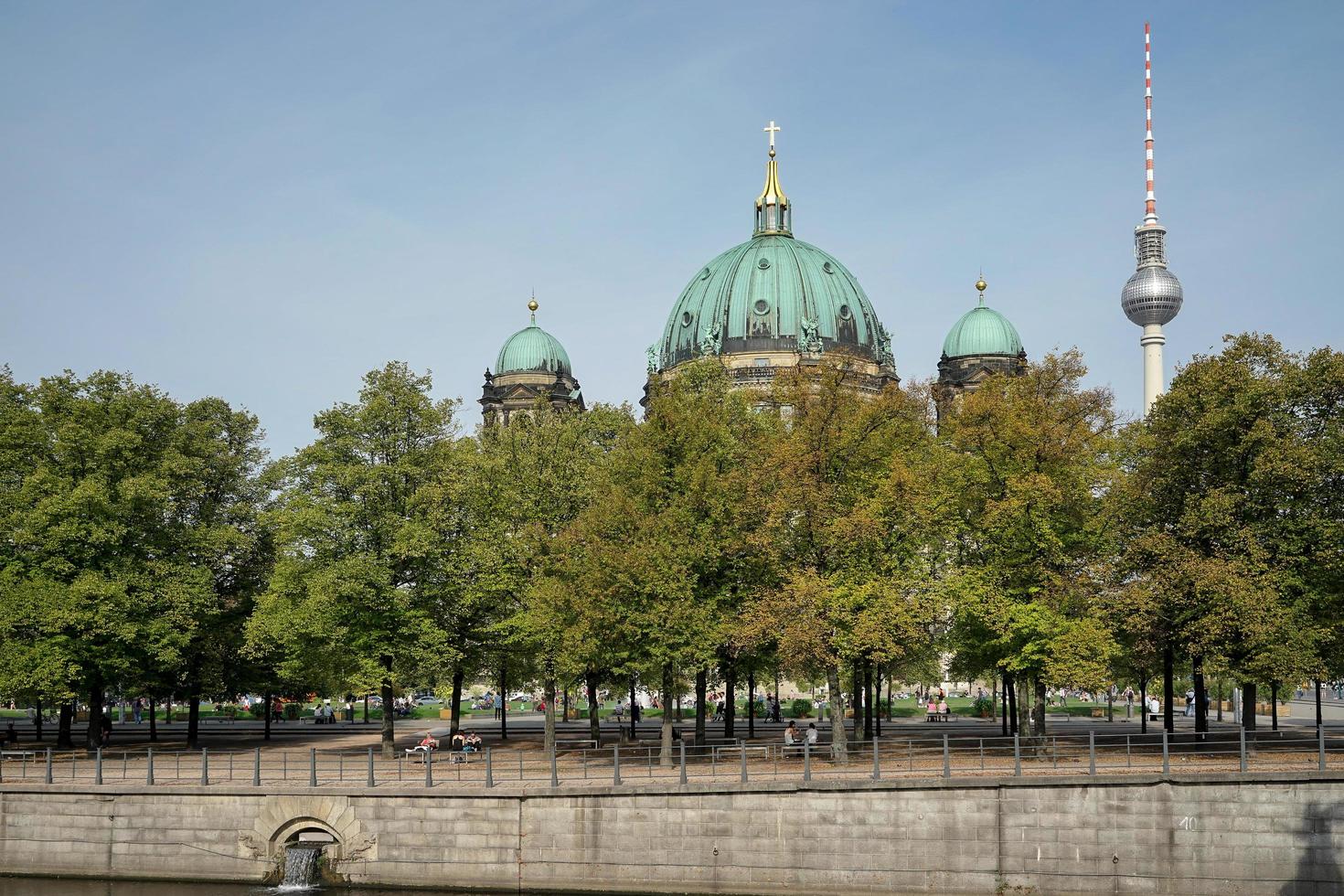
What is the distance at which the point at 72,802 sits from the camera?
39000 millimetres

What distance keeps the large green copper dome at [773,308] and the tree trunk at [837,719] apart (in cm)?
7183

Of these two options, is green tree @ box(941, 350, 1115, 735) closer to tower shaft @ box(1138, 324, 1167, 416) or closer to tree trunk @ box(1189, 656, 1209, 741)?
tree trunk @ box(1189, 656, 1209, 741)

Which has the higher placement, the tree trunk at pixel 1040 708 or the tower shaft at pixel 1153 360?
the tower shaft at pixel 1153 360

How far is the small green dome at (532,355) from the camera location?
14088 cm

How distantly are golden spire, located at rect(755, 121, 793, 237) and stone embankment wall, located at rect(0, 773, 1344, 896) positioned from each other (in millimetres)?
98553

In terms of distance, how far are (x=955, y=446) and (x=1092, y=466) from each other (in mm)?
4538

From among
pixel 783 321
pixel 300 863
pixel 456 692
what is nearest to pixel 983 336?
pixel 783 321

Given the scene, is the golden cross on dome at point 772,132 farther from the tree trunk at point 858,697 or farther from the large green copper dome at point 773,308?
the tree trunk at point 858,697

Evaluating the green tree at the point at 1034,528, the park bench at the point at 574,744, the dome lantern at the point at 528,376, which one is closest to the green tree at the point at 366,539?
the park bench at the point at 574,744

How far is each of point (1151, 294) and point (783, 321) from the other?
59.9 metres

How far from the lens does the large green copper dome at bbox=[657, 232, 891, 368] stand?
116375mm

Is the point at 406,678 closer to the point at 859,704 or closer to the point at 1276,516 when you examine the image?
the point at 859,704

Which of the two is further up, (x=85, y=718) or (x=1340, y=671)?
(x=1340, y=671)

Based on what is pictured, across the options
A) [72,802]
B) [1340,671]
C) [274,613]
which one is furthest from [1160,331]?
[72,802]
